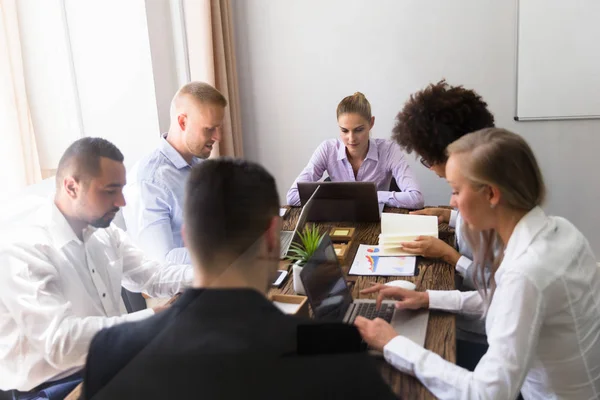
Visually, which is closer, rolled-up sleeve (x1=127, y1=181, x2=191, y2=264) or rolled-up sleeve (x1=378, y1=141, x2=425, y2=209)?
rolled-up sleeve (x1=127, y1=181, x2=191, y2=264)

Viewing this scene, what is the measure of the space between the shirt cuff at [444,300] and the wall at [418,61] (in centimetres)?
159

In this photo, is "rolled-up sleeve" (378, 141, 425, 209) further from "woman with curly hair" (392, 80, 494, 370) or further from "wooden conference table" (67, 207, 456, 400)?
"woman with curly hair" (392, 80, 494, 370)

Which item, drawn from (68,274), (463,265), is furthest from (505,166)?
(68,274)

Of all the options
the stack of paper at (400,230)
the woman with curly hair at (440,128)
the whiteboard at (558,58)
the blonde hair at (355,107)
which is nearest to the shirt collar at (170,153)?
the woman with curly hair at (440,128)

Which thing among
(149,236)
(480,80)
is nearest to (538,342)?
(149,236)

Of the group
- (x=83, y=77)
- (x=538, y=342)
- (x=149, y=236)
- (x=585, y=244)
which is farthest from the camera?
(x=585, y=244)

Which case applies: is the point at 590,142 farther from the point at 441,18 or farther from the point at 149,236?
the point at 149,236

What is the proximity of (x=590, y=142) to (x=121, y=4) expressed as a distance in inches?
113

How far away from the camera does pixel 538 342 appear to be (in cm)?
106

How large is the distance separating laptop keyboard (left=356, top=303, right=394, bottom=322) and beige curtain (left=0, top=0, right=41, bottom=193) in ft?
2.26

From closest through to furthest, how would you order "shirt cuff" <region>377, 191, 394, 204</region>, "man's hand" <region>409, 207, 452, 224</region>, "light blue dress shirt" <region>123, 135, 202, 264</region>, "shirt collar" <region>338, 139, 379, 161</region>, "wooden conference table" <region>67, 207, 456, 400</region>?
1. "light blue dress shirt" <region>123, 135, 202, 264</region>
2. "wooden conference table" <region>67, 207, 456, 400</region>
3. "man's hand" <region>409, 207, 452, 224</region>
4. "shirt cuff" <region>377, 191, 394, 204</region>
5. "shirt collar" <region>338, 139, 379, 161</region>

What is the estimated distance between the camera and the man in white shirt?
66 centimetres

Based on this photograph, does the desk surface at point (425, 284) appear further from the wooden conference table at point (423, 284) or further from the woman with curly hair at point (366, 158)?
the woman with curly hair at point (366, 158)

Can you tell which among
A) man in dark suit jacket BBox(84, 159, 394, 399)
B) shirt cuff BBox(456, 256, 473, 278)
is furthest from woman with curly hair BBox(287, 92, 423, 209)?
man in dark suit jacket BBox(84, 159, 394, 399)
